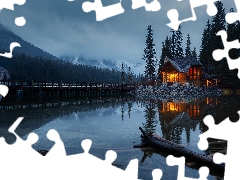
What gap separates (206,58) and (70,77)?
63.4 m

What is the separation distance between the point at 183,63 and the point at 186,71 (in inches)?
87.5

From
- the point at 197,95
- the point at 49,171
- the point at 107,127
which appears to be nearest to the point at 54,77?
the point at 197,95

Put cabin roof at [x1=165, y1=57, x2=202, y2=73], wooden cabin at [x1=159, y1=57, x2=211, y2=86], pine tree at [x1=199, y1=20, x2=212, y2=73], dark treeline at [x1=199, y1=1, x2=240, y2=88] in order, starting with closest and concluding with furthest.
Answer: dark treeline at [x1=199, y1=1, x2=240, y2=88] < cabin roof at [x1=165, y1=57, x2=202, y2=73] < wooden cabin at [x1=159, y1=57, x2=211, y2=86] < pine tree at [x1=199, y1=20, x2=212, y2=73]

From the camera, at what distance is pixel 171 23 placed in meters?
4.76

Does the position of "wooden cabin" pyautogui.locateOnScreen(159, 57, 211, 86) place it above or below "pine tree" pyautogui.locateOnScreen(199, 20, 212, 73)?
below

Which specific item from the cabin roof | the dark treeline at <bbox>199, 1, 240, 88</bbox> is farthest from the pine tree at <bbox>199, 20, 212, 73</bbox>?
the cabin roof

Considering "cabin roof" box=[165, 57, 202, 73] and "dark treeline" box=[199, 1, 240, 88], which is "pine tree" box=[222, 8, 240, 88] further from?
"cabin roof" box=[165, 57, 202, 73]

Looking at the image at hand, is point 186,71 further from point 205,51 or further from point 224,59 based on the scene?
point 205,51

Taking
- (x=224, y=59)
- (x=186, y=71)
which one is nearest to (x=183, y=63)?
(x=186, y=71)

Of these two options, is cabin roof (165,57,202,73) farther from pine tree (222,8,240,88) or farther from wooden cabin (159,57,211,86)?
pine tree (222,8,240,88)

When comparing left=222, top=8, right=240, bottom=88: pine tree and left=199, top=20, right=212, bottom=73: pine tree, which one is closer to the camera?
left=222, top=8, right=240, bottom=88: pine tree

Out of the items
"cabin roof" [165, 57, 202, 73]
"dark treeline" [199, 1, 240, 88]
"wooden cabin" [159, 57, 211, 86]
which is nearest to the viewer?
"dark treeline" [199, 1, 240, 88]

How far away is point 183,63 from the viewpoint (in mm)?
54344

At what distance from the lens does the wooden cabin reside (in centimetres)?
5338
